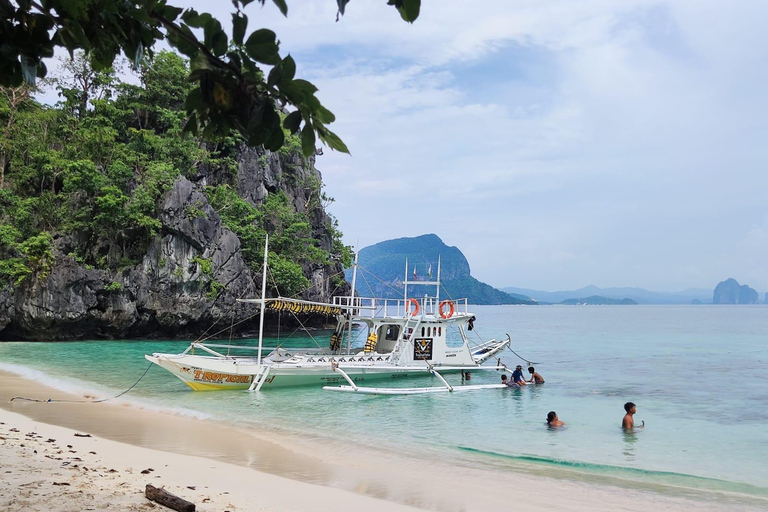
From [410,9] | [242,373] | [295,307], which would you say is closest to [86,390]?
[242,373]

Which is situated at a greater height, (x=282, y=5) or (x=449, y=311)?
(x=282, y=5)

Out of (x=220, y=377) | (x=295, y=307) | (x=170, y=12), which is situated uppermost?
(x=170, y=12)

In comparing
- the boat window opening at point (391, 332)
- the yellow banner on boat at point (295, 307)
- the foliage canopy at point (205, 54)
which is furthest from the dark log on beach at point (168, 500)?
the boat window opening at point (391, 332)

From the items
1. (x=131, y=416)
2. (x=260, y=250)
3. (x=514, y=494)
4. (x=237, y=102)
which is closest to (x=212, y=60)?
(x=237, y=102)

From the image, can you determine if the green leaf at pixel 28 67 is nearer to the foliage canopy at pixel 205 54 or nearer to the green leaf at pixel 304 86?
the foliage canopy at pixel 205 54

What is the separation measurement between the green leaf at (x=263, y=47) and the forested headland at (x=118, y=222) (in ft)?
88.5

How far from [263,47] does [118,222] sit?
3167 centimetres

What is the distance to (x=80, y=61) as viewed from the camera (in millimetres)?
34188

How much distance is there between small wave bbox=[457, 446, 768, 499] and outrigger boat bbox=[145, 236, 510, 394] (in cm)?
722

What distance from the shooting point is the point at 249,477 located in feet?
26.8

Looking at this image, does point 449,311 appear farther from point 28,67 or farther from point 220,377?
point 28,67

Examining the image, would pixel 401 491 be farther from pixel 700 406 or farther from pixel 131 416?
pixel 700 406

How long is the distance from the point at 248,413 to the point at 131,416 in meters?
2.70

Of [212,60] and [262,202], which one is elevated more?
[262,202]
